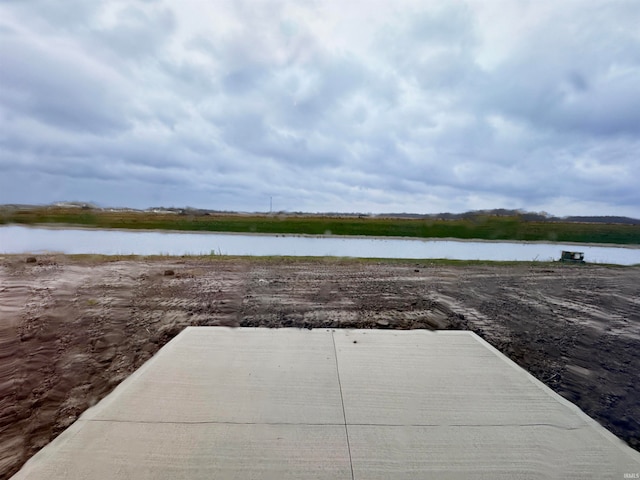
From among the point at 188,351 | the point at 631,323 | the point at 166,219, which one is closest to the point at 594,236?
the point at 631,323

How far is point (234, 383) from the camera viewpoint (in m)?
3.83

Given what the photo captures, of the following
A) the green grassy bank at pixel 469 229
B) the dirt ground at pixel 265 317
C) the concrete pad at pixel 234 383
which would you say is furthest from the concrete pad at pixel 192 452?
the green grassy bank at pixel 469 229

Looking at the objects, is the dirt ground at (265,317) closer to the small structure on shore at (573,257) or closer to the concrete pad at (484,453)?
the concrete pad at (484,453)

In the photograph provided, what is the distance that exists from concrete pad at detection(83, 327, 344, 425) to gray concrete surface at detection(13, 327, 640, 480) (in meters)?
0.02

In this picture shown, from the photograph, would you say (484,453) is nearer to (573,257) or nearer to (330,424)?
(330,424)

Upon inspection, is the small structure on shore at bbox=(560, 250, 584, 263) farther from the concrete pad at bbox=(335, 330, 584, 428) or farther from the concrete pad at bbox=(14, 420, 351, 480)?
the concrete pad at bbox=(14, 420, 351, 480)

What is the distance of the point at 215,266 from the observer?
11805 millimetres

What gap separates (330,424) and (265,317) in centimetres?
326

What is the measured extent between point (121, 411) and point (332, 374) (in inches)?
76.2

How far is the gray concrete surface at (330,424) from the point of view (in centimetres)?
264

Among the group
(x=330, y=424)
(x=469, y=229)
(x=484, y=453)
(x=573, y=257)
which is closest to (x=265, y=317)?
(x=330, y=424)

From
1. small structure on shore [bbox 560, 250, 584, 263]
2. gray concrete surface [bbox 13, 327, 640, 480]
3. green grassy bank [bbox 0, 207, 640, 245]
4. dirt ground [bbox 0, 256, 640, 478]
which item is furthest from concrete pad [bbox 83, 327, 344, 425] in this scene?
green grassy bank [bbox 0, 207, 640, 245]

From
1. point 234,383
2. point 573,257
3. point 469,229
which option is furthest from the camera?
point 469,229

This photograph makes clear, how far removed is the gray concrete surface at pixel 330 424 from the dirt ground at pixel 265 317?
41cm
